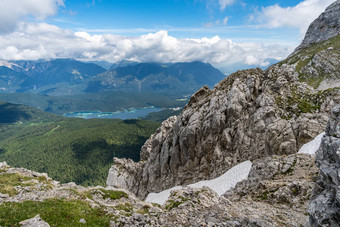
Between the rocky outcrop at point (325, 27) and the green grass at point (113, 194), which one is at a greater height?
the rocky outcrop at point (325, 27)

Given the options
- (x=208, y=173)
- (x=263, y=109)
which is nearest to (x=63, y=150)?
(x=208, y=173)

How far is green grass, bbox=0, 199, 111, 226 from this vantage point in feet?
43.1

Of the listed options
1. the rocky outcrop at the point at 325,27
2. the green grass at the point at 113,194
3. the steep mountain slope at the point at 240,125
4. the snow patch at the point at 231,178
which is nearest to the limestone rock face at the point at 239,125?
the steep mountain slope at the point at 240,125

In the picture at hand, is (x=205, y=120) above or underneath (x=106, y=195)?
above

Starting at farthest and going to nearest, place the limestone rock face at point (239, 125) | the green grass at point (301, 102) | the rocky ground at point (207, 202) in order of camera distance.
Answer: the green grass at point (301, 102) < the limestone rock face at point (239, 125) < the rocky ground at point (207, 202)

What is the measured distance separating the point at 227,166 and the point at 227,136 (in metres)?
6.37

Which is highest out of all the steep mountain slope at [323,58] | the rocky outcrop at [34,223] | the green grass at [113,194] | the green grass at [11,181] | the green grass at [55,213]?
the steep mountain slope at [323,58]

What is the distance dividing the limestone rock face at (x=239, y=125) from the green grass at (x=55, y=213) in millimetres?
13960

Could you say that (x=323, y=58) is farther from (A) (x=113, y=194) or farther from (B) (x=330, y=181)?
(A) (x=113, y=194)

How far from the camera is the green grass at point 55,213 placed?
1312 cm

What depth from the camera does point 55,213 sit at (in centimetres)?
1446

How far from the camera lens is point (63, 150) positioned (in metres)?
184

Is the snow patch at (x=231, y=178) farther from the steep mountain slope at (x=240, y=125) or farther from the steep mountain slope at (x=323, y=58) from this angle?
the steep mountain slope at (x=323, y=58)

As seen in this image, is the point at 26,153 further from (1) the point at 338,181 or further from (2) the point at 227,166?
(1) the point at 338,181
